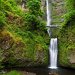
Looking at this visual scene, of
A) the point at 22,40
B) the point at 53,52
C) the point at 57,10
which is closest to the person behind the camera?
the point at 22,40

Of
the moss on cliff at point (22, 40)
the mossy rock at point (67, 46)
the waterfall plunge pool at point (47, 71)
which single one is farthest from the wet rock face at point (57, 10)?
the waterfall plunge pool at point (47, 71)

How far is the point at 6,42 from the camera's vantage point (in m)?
17.6

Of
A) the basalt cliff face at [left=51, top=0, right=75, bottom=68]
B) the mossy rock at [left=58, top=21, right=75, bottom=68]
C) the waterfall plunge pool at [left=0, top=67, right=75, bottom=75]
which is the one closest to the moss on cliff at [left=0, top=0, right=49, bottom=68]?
the waterfall plunge pool at [left=0, top=67, right=75, bottom=75]

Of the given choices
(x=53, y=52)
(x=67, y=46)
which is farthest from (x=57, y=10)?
(x=67, y=46)

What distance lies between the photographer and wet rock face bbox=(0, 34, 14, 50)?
17375 millimetres

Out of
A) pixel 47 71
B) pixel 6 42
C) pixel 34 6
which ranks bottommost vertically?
pixel 47 71

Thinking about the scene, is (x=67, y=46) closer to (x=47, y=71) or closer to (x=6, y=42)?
(x=47, y=71)

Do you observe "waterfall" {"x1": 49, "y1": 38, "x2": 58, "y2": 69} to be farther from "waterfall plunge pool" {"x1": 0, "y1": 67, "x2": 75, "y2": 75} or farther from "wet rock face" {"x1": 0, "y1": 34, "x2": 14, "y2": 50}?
"wet rock face" {"x1": 0, "y1": 34, "x2": 14, "y2": 50}

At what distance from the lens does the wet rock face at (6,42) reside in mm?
17375

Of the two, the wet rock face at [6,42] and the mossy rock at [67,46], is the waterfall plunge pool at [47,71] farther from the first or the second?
the wet rock face at [6,42]

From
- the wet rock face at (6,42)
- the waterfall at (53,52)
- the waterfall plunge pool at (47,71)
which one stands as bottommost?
the waterfall plunge pool at (47,71)

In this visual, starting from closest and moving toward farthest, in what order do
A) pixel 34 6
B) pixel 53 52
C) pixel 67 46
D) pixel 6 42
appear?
pixel 6 42, pixel 67 46, pixel 53 52, pixel 34 6

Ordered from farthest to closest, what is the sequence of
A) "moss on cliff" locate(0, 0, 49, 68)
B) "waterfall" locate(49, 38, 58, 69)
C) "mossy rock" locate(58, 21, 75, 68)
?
"waterfall" locate(49, 38, 58, 69) < "mossy rock" locate(58, 21, 75, 68) < "moss on cliff" locate(0, 0, 49, 68)

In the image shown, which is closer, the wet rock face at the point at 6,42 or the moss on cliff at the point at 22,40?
the wet rock face at the point at 6,42
